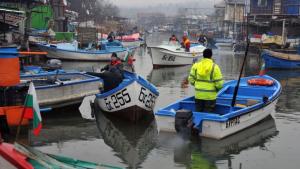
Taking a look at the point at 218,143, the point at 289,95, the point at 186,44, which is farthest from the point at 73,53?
the point at 218,143

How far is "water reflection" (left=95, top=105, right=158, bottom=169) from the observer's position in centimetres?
928

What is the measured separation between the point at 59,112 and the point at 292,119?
21.4 ft

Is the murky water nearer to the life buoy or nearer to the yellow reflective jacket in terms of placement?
the life buoy

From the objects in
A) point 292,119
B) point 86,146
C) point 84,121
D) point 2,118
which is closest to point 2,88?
point 2,118

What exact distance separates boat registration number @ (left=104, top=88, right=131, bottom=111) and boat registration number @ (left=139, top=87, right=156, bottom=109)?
0.36m

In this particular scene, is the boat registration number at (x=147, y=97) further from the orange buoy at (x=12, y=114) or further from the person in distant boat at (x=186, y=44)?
the person in distant boat at (x=186, y=44)

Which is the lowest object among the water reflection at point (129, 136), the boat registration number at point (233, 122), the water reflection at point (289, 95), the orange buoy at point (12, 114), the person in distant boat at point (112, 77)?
the water reflection at point (289, 95)

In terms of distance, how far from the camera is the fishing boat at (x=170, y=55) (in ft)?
90.4

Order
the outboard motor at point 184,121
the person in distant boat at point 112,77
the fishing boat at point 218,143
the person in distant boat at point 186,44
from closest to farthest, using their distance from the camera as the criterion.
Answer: the fishing boat at point 218,143
the outboard motor at point 184,121
the person in distant boat at point 112,77
the person in distant boat at point 186,44

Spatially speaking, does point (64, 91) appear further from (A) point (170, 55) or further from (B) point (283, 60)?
(B) point (283, 60)

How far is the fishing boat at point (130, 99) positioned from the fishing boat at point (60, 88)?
21.8 inches

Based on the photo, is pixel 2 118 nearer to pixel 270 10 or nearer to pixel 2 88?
pixel 2 88

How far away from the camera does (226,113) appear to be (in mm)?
11133

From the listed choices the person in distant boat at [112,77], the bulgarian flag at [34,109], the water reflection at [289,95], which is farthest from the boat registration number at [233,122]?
the bulgarian flag at [34,109]
